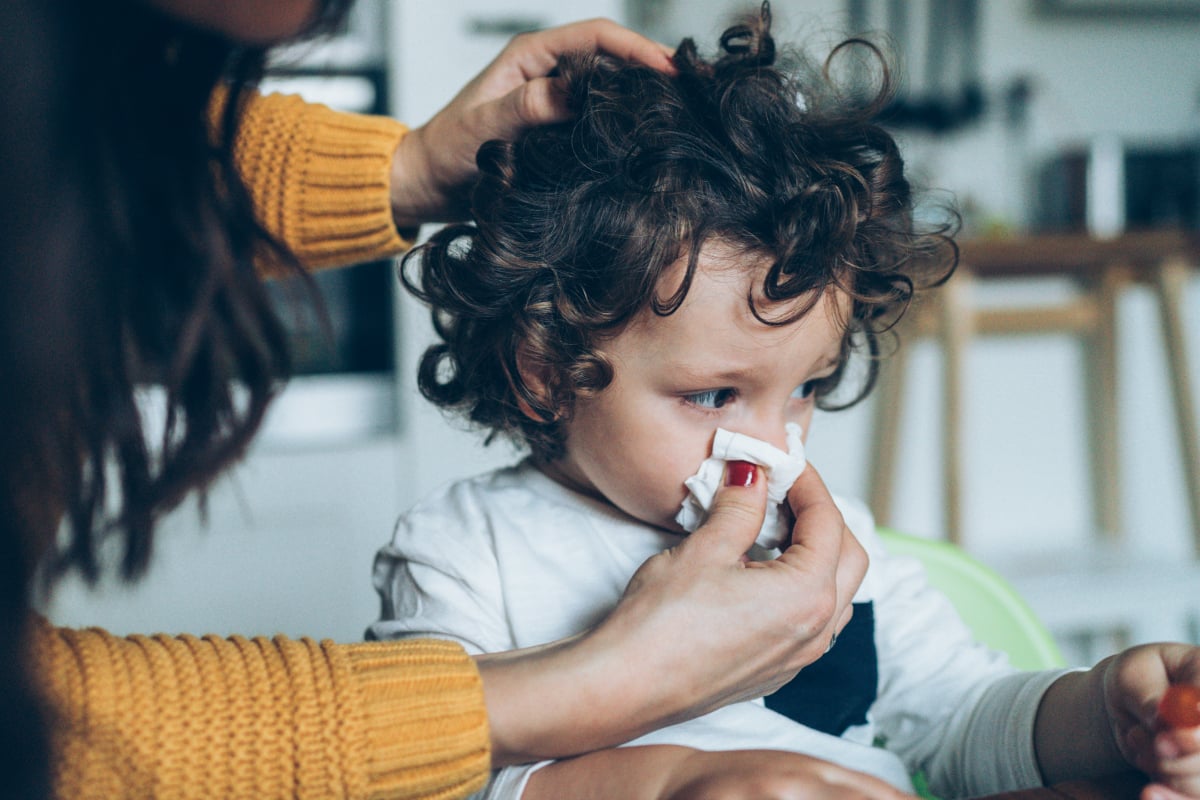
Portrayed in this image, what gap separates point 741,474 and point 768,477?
0.03 meters

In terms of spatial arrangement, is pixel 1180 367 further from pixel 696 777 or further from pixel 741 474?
pixel 696 777

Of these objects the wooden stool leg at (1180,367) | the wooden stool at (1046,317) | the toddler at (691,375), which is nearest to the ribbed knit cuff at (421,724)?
the toddler at (691,375)

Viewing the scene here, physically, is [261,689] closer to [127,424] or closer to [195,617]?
[127,424]

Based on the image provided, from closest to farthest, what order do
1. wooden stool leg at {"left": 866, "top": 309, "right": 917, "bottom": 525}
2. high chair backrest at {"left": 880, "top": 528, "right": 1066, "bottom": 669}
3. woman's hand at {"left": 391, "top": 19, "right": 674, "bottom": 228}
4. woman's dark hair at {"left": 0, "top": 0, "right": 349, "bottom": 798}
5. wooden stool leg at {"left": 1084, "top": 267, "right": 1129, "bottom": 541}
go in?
woman's dark hair at {"left": 0, "top": 0, "right": 349, "bottom": 798} < woman's hand at {"left": 391, "top": 19, "right": 674, "bottom": 228} < high chair backrest at {"left": 880, "top": 528, "right": 1066, "bottom": 669} < wooden stool leg at {"left": 866, "top": 309, "right": 917, "bottom": 525} < wooden stool leg at {"left": 1084, "top": 267, "right": 1129, "bottom": 541}

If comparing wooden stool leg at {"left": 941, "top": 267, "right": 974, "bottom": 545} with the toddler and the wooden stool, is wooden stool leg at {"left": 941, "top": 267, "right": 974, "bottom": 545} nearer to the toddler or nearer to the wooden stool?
the wooden stool

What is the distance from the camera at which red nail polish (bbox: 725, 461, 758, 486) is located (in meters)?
0.70

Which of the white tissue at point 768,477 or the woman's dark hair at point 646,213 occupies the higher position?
the woman's dark hair at point 646,213

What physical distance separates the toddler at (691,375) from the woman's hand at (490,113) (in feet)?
0.08

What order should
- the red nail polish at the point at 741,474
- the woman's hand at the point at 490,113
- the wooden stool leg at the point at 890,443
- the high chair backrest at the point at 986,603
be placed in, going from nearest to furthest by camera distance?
the red nail polish at the point at 741,474
the woman's hand at the point at 490,113
the high chair backrest at the point at 986,603
the wooden stool leg at the point at 890,443

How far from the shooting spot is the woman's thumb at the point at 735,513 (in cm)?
62

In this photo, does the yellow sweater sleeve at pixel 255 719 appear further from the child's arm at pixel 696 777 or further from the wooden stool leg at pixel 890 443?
the wooden stool leg at pixel 890 443

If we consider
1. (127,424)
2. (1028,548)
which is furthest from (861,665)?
(1028,548)

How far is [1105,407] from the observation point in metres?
2.52

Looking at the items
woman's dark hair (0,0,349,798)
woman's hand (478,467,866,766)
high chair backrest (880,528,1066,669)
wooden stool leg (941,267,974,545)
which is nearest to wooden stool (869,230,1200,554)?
wooden stool leg (941,267,974,545)
